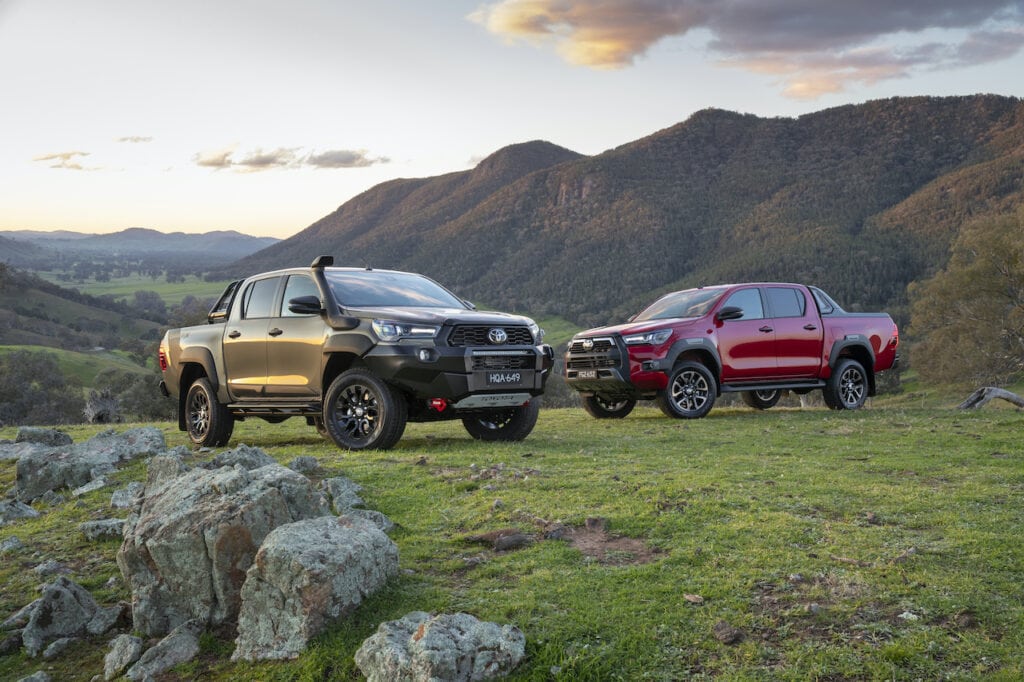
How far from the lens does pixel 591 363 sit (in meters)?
13.9

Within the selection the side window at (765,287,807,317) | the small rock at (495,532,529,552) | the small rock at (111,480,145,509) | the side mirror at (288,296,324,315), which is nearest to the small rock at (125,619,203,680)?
the small rock at (495,532,529,552)

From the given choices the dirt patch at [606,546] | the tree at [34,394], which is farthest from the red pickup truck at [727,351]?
the tree at [34,394]

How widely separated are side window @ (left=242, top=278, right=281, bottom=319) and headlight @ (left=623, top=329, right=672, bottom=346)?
5567 millimetres

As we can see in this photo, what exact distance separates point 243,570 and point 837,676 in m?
3.78

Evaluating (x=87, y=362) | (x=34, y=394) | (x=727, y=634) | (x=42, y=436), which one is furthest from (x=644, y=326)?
(x=87, y=362)

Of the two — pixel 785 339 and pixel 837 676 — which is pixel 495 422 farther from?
pixel 837 676

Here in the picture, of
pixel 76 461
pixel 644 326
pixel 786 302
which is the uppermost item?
pixel 786 302

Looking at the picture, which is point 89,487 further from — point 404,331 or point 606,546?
point 606,546

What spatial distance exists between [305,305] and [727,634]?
7.00 meters

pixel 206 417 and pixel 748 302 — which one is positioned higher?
pixel 748 302

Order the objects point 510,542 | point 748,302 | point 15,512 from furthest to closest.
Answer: point 748,302
point 15,512
point 510,542

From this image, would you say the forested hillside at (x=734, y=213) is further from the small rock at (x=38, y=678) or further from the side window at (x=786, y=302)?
the small rock at (x=38, y=678)

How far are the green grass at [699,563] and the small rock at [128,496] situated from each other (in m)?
0.15

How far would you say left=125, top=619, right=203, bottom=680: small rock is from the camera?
5142 millimetres
